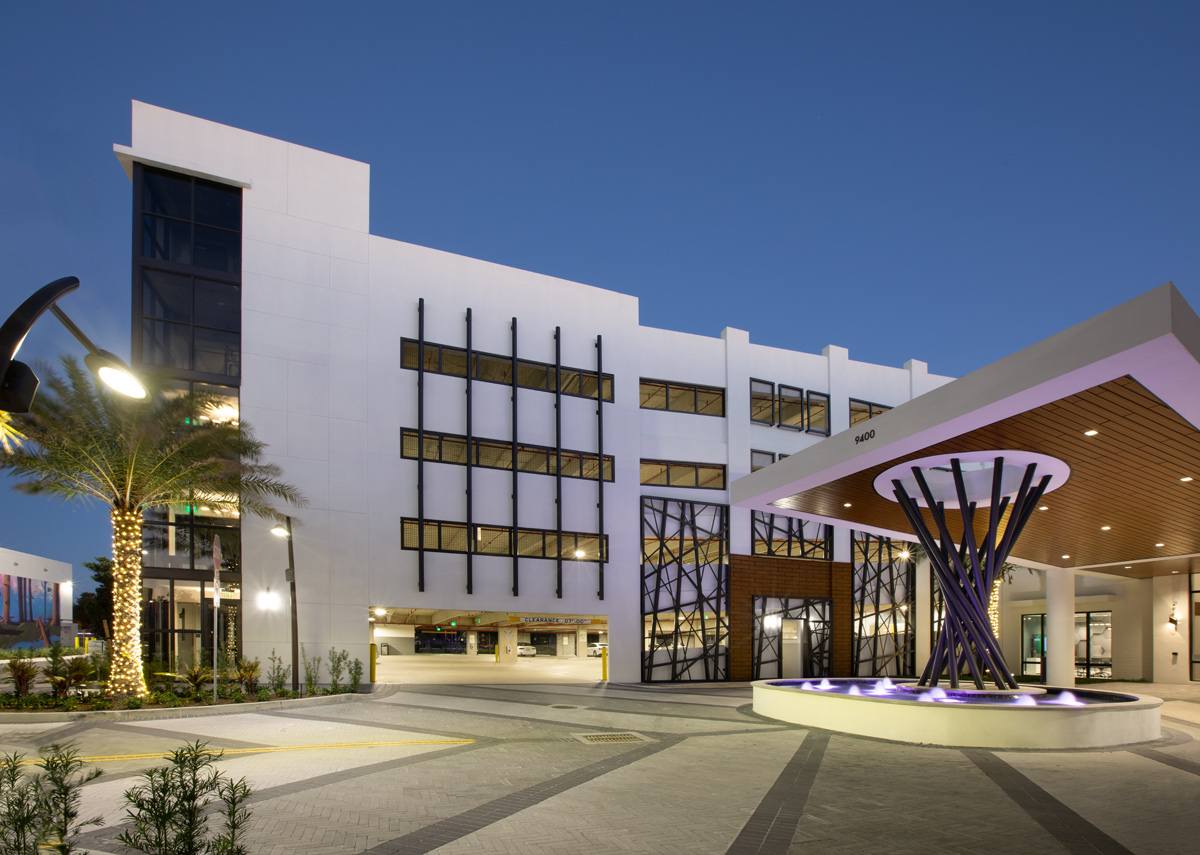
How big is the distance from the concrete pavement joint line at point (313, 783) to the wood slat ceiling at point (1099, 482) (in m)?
10.5

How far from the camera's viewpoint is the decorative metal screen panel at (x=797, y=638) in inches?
1270

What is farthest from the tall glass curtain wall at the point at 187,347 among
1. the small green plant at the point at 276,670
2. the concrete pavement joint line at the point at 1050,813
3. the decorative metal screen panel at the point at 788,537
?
the concrete pavement joint line at the point at 1050,813

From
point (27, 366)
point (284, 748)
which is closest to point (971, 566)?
point (284, 748)

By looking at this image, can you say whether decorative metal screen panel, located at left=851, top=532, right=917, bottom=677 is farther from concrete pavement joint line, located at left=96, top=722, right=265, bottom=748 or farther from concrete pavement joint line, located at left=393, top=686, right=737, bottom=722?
concrete pavement joint line, located at left=96, top=722, right=265, bottom=748

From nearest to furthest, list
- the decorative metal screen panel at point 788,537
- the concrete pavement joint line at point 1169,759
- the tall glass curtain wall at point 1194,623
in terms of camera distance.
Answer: the concrete pavement joint line at point 1169,759
the tall glass curtain wall at point 1194,623
the decorative metal screen panel at point 788,537

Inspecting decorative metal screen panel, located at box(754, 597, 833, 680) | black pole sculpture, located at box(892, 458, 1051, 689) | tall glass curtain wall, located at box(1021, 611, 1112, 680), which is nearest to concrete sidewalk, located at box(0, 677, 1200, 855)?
black pole sculpture, located at box(892, 458, 1051, 689)

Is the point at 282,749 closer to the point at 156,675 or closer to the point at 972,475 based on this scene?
the point at 156,675

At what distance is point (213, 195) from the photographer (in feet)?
85.0

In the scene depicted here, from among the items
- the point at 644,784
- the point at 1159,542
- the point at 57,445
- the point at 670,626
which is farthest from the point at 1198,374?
the point at 670,626

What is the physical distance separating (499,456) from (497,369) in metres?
3.24

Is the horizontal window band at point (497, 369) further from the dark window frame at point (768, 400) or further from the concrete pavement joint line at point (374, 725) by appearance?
the concrete pavement joint line at point (374, 725)

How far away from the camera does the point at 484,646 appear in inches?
2837

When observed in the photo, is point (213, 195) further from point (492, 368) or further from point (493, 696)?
point (493, 696)

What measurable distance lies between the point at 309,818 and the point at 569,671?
29123mm
